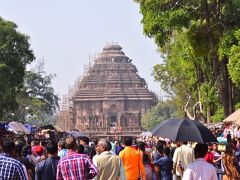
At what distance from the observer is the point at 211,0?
104 feet

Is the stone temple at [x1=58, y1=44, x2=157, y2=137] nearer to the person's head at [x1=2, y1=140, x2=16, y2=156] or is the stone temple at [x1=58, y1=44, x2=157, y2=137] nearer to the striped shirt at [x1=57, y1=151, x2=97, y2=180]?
the striped shirt at [x1=57, y1=151, x2=97, y2=180]

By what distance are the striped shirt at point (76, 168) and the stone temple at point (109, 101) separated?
116865 mm

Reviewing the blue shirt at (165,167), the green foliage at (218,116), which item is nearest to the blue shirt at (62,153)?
the blue shirt at (165,167)

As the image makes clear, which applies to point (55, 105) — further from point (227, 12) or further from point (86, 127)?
point (227, 12)

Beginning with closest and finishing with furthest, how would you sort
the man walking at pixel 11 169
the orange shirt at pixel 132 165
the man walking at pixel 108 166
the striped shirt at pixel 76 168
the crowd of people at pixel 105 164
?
the man walking at pixel 11 169 < the crowd of people at pixel 105 164 < the striped shirt at pixel 76 168 < the man walking at pixel 108 166 < the orange shirt at pixel 132 165

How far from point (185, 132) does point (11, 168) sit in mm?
4285

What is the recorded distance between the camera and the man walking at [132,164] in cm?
1433

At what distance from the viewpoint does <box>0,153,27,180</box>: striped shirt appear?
8836 millimetres

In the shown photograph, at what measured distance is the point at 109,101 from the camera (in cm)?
13438

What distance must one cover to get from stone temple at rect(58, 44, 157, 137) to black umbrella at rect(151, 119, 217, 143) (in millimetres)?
114261

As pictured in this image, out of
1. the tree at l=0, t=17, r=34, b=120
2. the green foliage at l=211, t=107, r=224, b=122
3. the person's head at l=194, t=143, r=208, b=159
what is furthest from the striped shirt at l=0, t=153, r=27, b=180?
the tree at l=0, t=17, r=34, b=120

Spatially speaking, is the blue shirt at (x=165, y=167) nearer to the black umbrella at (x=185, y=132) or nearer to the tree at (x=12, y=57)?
the black umbrella at (x=185, y=132)

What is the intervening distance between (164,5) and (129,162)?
18288 mm

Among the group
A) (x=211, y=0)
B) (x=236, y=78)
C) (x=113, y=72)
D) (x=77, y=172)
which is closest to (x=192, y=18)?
(x=211, y=0)
